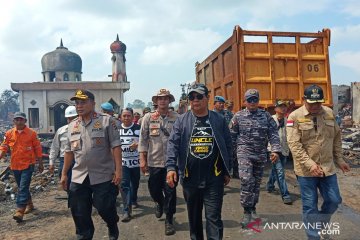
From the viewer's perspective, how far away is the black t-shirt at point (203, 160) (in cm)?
351

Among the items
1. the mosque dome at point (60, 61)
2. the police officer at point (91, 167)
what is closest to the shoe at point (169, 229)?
the police officer at point (91, 167)

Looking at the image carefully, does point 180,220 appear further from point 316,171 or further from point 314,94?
point 314,94

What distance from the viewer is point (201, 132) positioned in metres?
3.56

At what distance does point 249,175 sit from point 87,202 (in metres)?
2.22

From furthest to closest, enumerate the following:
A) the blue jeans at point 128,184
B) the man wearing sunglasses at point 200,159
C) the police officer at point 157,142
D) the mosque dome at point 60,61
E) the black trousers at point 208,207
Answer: the mosque dome at point 60,61 → the blue jeans at point 128,184 → the police officer at point 157,142 → the man wearing sunglasses at point 200,159 → the black trousers at point 208,207

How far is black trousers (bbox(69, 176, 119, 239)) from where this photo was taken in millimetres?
3811

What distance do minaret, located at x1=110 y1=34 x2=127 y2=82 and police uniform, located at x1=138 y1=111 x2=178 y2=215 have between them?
31.9 meters

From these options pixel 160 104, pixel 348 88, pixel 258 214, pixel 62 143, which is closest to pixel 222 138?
pixel 160 104

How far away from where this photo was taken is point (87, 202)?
12.7ft

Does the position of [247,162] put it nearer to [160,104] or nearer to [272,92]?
[160,104]

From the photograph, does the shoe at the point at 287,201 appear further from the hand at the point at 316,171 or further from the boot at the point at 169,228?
the boot at the point at 169,228

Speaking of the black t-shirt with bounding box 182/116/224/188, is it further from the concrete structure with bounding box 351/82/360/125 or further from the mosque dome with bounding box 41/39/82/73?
the mosque dome with bounding box 41/39/82/73

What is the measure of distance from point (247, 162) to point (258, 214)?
1056 mm

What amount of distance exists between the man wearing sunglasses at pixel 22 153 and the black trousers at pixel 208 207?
3.49m
